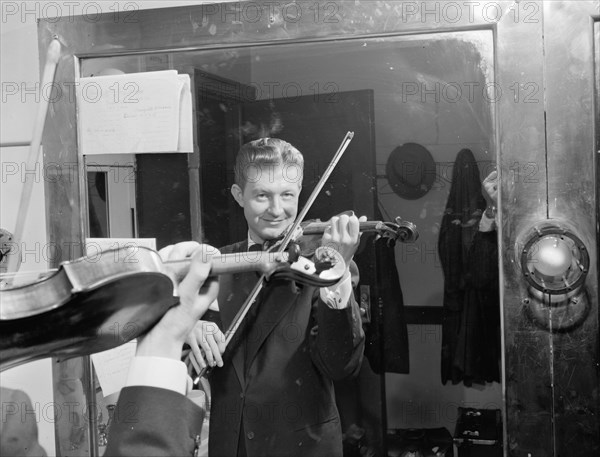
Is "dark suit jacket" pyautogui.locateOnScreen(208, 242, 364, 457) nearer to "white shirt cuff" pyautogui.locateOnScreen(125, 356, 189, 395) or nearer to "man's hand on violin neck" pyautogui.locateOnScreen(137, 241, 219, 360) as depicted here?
"man's hand on violin neck" pyautogui.locateOnScreen(137, 241, 219, 360)

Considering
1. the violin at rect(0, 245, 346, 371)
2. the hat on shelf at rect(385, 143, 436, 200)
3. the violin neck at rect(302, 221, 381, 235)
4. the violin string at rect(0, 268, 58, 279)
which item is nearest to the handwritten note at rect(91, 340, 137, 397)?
the violin string at rect(0, 268, 58, 279)

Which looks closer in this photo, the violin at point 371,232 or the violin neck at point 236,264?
the violin neck at point 236,264

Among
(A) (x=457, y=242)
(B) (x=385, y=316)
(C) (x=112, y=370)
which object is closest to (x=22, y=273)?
(C) (x=112, y=370)

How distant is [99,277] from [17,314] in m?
0.12

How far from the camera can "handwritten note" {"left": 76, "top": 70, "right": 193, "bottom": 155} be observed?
1309mm

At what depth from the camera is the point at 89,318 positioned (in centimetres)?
98

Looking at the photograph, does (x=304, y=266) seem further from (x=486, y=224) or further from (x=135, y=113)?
(x=135, y=113)

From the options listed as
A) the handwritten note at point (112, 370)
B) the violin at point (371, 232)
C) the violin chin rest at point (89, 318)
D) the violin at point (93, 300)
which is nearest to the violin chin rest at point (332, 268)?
the violin at point (93, 300)

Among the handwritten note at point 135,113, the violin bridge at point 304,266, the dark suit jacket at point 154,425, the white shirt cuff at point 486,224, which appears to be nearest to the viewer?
the dark suit jacket at point 154,425

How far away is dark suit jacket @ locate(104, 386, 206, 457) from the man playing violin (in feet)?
1.07

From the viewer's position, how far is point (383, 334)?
1235mm

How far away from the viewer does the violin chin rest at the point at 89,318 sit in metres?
0.94

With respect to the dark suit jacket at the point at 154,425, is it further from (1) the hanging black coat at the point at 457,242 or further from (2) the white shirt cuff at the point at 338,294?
(1) the hanging black coat at the point at 457,242

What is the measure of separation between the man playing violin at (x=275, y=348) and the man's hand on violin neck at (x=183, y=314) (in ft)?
0.65
